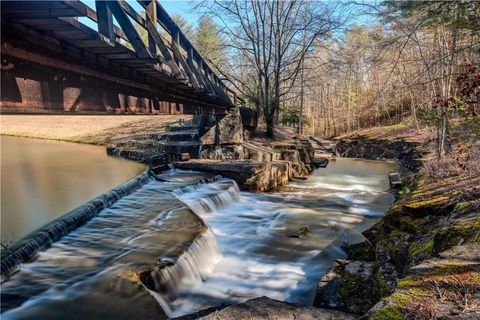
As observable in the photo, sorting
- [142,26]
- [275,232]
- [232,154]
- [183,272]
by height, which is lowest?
[275,232]

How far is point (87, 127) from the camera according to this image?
3500 cm

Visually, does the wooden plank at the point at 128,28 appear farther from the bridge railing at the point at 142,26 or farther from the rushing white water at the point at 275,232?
the rushing white water at the point at 275,232

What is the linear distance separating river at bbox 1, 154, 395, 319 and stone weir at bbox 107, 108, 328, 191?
5.25ft

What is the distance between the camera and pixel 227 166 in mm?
15266

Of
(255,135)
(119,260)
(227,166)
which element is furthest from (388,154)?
(119,260)

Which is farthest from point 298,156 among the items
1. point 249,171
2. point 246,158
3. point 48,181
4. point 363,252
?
point 363,252

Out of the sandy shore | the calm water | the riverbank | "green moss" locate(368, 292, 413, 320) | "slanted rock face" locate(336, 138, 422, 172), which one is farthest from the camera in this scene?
the sandy shore

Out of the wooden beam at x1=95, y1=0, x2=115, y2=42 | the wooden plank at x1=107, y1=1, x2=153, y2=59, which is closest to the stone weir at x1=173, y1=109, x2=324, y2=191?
the wooden plank at x1=107, y1=1, x2=153, y2=59

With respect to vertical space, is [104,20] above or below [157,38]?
below

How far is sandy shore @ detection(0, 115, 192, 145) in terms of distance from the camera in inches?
1194

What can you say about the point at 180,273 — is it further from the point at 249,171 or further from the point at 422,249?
the point at 249,171

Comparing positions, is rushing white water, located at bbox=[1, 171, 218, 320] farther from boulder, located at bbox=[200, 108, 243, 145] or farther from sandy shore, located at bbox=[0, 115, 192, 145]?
sandy shore, located at bbox=[0, 115, 192, 145]

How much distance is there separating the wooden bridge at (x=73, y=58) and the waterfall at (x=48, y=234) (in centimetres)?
318

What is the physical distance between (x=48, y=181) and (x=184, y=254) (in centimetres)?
1009
